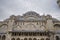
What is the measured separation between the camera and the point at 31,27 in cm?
3559

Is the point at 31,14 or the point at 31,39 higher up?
the point at 31,14

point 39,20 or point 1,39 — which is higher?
point 39,20

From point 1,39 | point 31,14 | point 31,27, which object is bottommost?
point 1,39

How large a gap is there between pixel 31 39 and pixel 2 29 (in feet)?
24.4

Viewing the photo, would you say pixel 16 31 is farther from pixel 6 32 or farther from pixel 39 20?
pixel 39 20

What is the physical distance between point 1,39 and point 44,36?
948 centimetres

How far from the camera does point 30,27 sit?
117 ft

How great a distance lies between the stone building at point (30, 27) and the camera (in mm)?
33656

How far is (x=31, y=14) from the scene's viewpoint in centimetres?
3656

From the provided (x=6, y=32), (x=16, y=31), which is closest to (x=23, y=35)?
(x=16, y=31)

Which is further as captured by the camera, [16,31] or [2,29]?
[2,29]

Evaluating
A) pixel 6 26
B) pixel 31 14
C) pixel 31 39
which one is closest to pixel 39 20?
pixel 31 14

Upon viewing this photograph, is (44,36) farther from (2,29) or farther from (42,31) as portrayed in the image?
(2,29)

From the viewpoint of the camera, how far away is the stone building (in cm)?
3366
